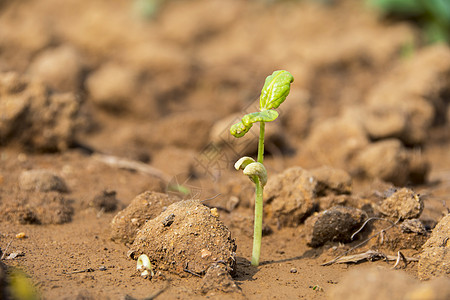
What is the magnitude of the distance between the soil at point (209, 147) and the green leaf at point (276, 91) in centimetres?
73

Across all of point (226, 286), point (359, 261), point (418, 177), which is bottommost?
point (418, 177)

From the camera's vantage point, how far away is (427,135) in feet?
20.7

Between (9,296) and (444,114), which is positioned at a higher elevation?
(9,296)

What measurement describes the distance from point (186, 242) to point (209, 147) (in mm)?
2244

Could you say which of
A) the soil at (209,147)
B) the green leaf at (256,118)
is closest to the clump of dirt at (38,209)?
the soil at (209,147)

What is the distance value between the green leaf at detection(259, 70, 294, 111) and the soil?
728 mm

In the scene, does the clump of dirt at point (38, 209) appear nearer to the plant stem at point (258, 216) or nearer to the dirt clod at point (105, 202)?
the dirt clod at point (105, 202)

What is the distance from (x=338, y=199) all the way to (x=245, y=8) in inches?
288

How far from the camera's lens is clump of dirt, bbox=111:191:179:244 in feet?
9.93

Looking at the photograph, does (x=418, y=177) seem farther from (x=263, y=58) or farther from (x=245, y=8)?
(x=245, y=8)

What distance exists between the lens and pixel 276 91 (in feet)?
8.70

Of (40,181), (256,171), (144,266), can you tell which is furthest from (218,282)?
(40,181)

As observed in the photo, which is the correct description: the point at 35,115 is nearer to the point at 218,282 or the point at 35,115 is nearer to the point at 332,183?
the point at 332,183

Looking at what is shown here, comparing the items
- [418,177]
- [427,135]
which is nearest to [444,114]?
[427,135]
